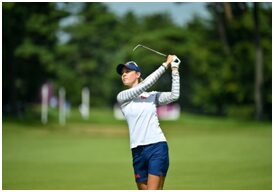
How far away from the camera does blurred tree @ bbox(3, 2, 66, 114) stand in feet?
124

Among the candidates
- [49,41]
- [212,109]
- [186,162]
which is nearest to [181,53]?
[212,109]

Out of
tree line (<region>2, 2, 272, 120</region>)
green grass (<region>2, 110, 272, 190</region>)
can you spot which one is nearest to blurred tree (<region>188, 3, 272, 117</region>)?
tree line (<region>2, 2, 272, 120</region>)

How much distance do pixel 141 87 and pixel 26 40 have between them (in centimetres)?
3779

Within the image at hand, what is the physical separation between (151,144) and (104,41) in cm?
7243

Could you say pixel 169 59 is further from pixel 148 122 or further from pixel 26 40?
pixel 26 40

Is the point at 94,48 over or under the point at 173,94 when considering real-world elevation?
over

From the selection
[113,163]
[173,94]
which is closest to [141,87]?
[173,94]

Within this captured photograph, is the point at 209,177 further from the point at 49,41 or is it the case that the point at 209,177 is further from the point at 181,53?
the point at 181,53

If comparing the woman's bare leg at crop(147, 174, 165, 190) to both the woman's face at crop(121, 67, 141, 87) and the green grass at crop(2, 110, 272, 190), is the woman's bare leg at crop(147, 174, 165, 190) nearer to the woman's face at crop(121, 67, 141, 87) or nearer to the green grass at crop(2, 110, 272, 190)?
the woman's face at crop(121, 67, 141, 87)

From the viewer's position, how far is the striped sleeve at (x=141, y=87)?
19.6 ft

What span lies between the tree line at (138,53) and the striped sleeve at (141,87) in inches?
1107

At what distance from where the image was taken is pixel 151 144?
6086 mm

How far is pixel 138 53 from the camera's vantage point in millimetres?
70188

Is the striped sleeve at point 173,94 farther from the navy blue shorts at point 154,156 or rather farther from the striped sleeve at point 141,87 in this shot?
the navy blue shorts at point 154,156
